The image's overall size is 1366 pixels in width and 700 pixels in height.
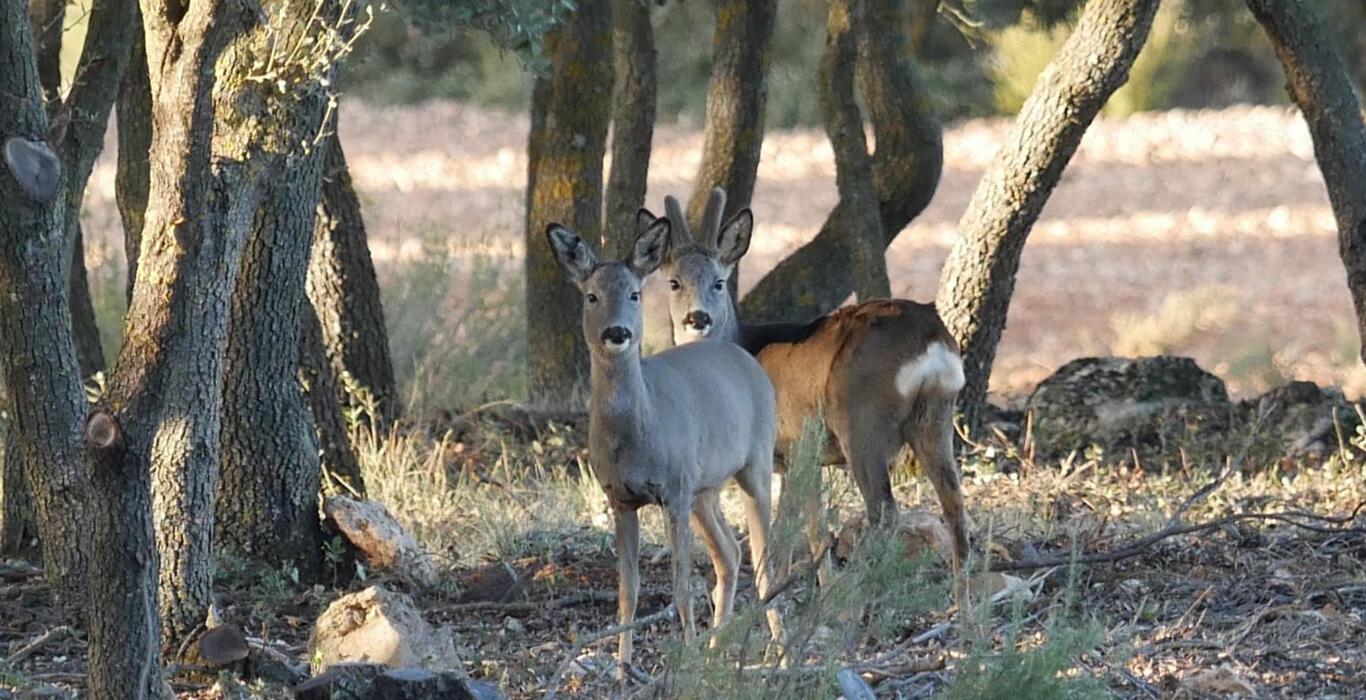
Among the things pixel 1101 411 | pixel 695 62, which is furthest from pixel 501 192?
pixel 1101 411

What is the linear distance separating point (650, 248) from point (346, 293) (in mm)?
3682

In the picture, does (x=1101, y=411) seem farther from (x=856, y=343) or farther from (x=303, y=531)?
(x=303, y=531)

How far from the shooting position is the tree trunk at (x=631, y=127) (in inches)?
467

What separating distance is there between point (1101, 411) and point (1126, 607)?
13.6 ft

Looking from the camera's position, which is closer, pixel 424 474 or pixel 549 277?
pixel 424 474

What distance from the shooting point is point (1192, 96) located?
92.8 ft

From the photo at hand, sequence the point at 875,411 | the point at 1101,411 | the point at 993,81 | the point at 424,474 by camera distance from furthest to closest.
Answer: the point at 993,81
the point at 1101,411
the point at 424,474
the point at 875,411

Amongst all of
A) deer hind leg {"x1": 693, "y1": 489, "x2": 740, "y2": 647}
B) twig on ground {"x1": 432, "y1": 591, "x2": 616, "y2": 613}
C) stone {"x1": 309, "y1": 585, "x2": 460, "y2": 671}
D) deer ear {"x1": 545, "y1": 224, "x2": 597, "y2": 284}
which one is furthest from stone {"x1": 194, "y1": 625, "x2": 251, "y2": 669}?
deer hind leg {"x1": 693, "y1": 489, "x2": 740, "y2": 647}

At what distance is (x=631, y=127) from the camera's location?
12.0m

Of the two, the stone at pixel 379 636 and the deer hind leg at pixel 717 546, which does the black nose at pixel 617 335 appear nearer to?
the deer hind leg at pixel 717 546

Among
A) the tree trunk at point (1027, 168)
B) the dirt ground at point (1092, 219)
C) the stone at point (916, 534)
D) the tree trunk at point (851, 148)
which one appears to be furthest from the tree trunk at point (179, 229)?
the dirt ground at point (1092, 219)

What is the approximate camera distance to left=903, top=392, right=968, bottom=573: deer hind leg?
26.1 feet

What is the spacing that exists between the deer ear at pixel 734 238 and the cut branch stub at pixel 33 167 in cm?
402

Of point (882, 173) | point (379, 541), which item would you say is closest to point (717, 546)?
point (379, 541)
